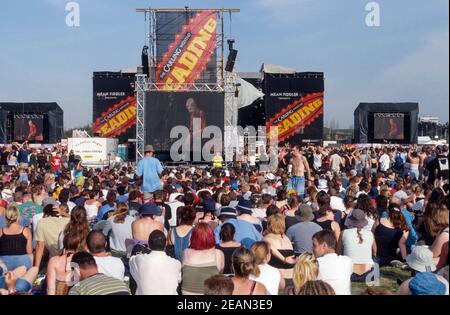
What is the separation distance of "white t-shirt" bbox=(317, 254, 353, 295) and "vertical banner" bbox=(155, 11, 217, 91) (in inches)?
663

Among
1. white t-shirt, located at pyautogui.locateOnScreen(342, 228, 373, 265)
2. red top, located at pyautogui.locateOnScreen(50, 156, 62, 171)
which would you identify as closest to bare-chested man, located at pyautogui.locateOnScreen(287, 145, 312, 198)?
white t-shirt, located at pyautogui.locateOnScreen(342, 228, 373, 265)

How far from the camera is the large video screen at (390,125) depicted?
2906 centimetres

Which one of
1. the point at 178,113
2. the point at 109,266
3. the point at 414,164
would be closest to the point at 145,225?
the point at 109,266

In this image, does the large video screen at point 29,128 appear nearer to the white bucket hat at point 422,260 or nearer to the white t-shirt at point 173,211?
the white t-shirt at point 173,211

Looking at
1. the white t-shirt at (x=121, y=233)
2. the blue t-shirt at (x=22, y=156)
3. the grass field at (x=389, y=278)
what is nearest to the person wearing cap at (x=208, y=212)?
the white t-shirt at (x=121, y=233)

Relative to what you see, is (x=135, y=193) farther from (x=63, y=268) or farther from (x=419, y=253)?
(x=419, y=253)

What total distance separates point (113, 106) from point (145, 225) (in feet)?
75.5

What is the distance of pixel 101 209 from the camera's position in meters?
8.13

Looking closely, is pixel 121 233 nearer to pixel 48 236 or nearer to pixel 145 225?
pixel 145 225

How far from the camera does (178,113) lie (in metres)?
20.3

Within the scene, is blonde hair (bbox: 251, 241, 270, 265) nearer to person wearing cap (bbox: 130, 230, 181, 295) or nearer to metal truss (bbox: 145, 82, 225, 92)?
person wearing cap (bbox: 130, 230, 181, 295)

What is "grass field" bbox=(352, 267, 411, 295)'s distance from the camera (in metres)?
6.11

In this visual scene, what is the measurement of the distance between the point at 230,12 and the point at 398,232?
16033 millimetres
